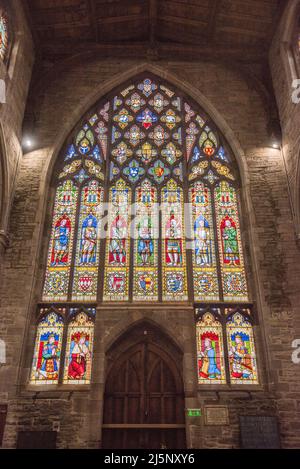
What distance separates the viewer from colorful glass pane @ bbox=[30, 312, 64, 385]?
7770 millimetres

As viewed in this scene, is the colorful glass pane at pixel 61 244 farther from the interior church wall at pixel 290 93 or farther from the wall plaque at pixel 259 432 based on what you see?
the interior church wall at pixel 290 93

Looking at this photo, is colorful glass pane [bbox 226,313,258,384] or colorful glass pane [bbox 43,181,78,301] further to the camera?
colorful glass pane [bbox 43,181,78,301]

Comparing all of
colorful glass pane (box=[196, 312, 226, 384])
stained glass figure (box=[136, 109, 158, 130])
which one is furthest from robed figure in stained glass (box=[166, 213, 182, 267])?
stained glass figure (box=[136, 109, 158, 130])

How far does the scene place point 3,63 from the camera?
8.73 m

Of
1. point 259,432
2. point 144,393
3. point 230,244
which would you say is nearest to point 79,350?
point 144,393

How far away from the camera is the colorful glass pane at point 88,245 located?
8.61 metres

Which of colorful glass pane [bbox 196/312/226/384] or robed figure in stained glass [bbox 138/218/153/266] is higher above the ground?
robed figure in stained glass [bbox 138/218/153/266]

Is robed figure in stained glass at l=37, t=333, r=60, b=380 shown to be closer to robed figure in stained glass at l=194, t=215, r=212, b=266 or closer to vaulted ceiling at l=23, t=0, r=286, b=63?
robed figure in stained glass at l=194, t=215, r=212, b=266

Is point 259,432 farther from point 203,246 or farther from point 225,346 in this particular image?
point 203,246

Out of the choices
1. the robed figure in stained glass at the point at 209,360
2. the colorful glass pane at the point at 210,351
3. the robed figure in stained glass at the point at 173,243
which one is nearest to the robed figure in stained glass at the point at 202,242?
the robed figure in stained glass at the point at 173,243

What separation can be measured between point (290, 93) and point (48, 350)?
7.50 m

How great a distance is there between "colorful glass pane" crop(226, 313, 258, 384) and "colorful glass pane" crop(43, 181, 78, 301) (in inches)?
136

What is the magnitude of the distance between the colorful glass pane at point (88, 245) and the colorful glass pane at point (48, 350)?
66 cm
